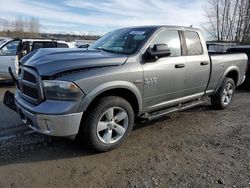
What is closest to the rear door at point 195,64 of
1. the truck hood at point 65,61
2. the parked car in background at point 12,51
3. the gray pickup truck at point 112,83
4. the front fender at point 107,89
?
the gray pickup truck at point 112,83

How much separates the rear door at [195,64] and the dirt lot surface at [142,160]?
845 mm

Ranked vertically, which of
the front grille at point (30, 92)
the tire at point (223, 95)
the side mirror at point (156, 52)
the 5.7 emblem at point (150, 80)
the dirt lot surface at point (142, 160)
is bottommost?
the dirt lot surface at point (142, 160)

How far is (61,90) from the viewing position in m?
3.55

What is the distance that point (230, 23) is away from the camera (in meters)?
29.0

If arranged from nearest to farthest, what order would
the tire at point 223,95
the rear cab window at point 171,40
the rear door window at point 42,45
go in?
1. the rear cab window at point 171,40
2. the tire at point 223,95
3. the rear door window at point 42,45

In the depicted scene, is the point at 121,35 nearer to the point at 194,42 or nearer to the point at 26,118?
the point at 194,42

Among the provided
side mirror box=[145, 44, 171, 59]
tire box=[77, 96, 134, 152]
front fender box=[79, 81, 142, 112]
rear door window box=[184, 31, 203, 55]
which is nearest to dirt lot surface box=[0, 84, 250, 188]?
tire box=[77, 96, 134, 152]

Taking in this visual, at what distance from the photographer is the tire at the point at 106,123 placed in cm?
386

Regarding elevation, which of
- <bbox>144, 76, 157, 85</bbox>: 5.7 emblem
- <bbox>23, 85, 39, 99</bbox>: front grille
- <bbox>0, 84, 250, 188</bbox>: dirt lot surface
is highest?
<bbox>144, 76, 157, 85</bbox>: 5.7 emblem

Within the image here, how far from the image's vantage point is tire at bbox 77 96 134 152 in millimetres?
3855

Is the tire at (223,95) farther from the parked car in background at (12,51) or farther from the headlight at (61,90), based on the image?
the parked car in background at (12,51)

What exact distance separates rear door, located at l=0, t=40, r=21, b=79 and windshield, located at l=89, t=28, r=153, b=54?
489 centimetres

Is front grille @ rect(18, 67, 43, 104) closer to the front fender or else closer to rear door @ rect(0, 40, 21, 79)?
the front fender

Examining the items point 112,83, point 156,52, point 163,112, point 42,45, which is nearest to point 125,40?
point 156,52
